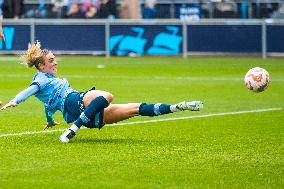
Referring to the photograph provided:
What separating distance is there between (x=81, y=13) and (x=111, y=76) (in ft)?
35.7

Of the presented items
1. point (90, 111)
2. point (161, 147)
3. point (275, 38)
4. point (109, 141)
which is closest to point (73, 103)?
point (90, 111)

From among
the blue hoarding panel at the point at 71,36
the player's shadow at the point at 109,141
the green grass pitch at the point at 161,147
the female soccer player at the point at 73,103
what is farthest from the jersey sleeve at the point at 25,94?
the blue hoarding panel at the point at 71,36

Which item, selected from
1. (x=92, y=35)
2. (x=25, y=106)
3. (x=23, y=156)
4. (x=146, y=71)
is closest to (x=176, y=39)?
(x=92, y=35)

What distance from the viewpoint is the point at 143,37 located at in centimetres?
3378

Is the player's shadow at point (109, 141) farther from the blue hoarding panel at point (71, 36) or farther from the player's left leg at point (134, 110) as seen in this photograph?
the blue hoarding panel at point (71, 36)

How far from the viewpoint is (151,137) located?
13109mm

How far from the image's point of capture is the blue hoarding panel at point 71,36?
111 feet

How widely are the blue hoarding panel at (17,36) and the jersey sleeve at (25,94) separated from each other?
21409 mm

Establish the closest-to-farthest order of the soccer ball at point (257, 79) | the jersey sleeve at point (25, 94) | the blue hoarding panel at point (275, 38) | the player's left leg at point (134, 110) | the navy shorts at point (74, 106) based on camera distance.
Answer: the jersey sleeve at point (25, 94), the player's left leg at point (134, 110), the navy shorts at point (74, 106), the soccer ball at point (257, 79), the blue hoarding panel at point (275, 38)

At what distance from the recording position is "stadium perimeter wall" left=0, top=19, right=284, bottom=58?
33188 millimetres

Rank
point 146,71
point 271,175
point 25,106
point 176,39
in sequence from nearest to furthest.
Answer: point 271,175
point 25,106
point 146,71
point 176,39

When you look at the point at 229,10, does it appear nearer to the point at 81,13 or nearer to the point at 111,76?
the point at 81,13

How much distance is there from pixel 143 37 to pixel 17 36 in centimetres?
419

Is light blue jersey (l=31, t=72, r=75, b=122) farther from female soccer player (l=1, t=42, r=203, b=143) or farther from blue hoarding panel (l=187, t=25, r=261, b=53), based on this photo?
blue hoarding panel (l=187, t=25, r=261, b=53)
